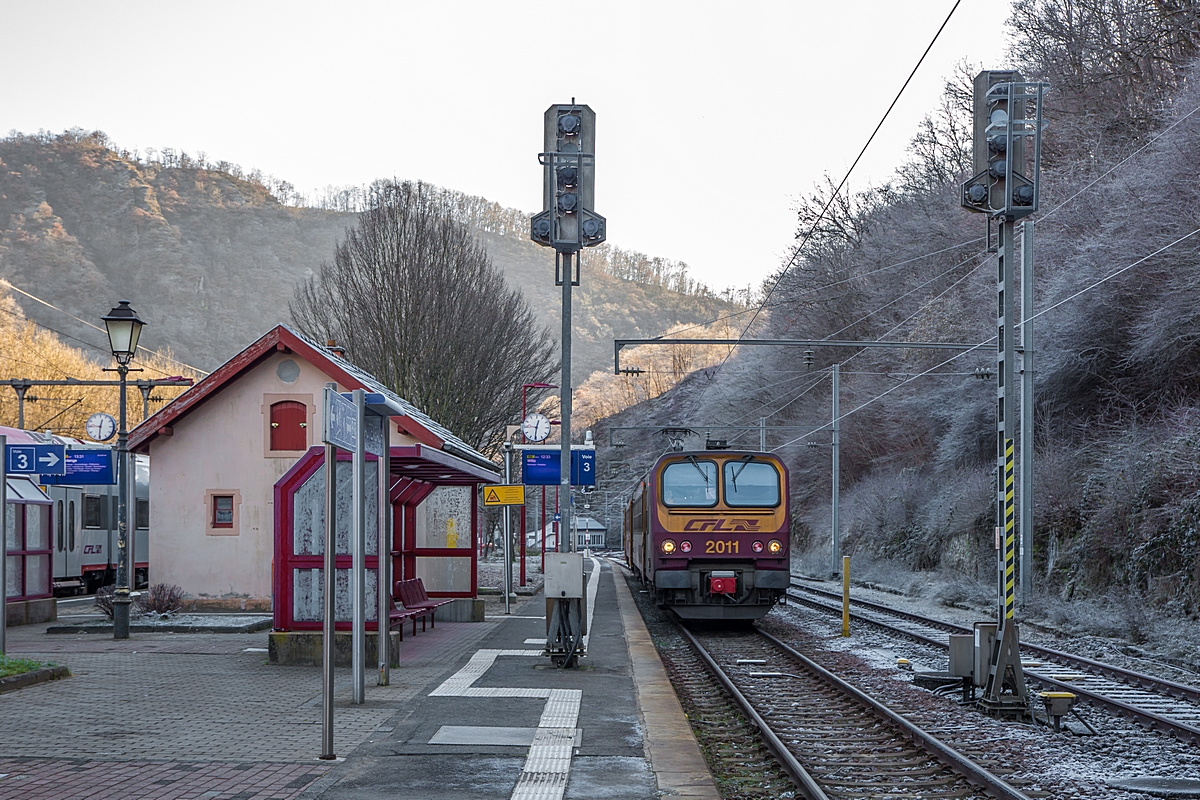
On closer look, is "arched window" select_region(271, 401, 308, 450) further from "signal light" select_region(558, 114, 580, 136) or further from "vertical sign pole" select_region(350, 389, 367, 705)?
"vertical sign pole" select_region(350, 389, 367, 705)

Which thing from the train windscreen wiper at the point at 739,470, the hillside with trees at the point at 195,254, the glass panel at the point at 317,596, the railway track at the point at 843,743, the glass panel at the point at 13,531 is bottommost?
the railway track at the point at 843,743

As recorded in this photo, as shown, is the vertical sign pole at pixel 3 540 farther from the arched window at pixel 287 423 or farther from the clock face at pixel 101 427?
the clock face at pixel 101 427

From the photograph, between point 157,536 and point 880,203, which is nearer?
point 157,536

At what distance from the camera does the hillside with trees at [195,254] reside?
13275 cm

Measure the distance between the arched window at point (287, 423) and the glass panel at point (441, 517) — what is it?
282 cm

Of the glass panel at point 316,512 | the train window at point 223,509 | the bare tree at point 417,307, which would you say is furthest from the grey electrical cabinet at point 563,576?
the bare tree at point 417,307

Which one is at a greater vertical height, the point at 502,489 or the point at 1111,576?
the point at 502,489

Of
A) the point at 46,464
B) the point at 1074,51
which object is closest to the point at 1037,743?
the point at 46,464

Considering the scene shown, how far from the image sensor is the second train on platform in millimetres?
18281

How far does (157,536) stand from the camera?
22250 mm

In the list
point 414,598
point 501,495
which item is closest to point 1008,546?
point 414,598

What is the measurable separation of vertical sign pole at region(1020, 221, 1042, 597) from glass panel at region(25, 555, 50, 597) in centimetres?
1718

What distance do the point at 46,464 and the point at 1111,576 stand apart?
16.7 meters

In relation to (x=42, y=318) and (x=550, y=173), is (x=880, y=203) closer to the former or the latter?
(x=550, y=173)
